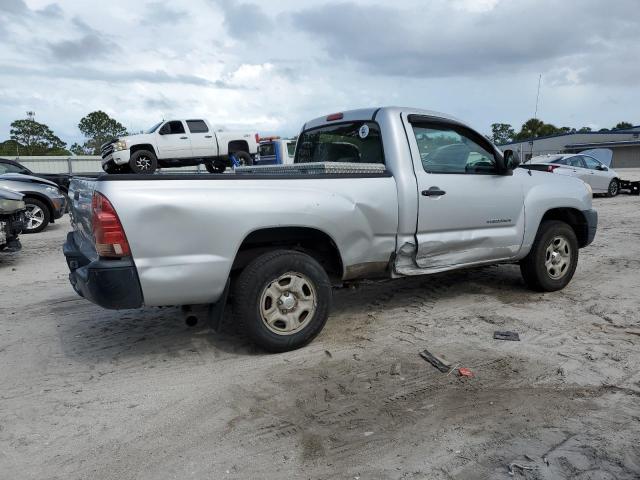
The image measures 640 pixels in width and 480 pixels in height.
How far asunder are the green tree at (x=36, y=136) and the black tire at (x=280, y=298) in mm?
54913

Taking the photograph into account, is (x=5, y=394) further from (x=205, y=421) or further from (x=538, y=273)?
(x=538, y=273)

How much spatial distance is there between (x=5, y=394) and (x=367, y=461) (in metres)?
2.57

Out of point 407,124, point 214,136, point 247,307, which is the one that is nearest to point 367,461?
point 247,307

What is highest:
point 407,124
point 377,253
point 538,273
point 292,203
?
point 407,124

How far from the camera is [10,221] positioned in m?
7.98

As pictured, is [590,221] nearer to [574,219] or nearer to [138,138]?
[574,219]

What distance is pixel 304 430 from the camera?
315cm

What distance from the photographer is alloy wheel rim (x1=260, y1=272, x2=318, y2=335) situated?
4.08 m

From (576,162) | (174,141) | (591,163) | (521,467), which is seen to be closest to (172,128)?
(174,141)

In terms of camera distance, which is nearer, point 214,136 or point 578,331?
point 578,331

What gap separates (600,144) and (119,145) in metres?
46.9

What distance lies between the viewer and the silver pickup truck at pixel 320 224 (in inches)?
143

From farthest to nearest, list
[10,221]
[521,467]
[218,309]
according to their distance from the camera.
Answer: [10,221] → [218,309] → [521,467]

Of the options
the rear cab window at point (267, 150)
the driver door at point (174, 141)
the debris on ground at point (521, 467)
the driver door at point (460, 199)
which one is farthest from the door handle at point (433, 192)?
the rear cab window at point (267, 150)
